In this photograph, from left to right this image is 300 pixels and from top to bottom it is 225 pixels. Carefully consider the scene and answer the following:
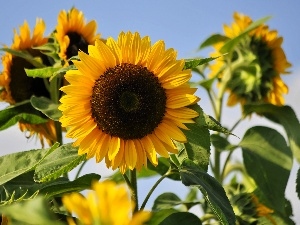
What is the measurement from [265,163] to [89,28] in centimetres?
51

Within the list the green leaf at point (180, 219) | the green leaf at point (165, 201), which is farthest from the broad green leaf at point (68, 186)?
the green leaf at point (165, 201)

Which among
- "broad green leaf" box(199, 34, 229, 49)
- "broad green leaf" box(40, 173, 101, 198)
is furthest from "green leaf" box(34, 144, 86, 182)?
"broad green leaf" box(199, 34, 229, 49)

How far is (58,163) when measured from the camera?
86cm

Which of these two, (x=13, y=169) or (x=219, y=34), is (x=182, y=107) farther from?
(x=219, y=34)

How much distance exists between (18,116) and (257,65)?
2.40 feet

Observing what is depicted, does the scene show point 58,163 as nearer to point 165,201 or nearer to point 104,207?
point 165,201

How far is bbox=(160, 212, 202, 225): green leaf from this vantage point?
88cm

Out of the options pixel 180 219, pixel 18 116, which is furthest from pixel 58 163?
pixel 18 116

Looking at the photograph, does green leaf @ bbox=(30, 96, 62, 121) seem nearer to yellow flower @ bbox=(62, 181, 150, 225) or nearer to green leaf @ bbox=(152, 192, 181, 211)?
green leaf @ bbox=(152, 192, 181, 211)

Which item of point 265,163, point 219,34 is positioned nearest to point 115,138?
point 265,163

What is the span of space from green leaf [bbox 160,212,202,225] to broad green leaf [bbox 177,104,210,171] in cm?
8

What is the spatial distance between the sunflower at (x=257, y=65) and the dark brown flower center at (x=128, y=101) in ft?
2.79

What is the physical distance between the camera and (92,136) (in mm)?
904

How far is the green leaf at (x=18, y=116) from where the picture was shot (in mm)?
1308
